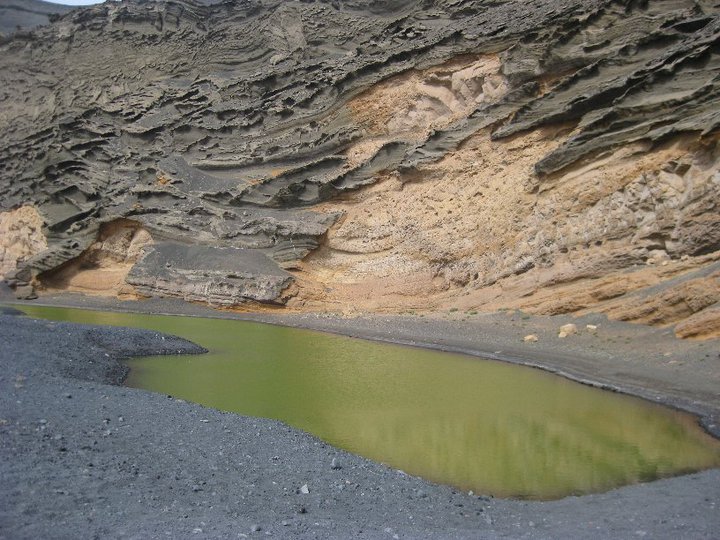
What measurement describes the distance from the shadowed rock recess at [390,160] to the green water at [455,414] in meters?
4.30

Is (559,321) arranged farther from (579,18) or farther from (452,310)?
(579,18)

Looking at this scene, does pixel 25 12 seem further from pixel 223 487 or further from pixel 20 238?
pixel 223 487

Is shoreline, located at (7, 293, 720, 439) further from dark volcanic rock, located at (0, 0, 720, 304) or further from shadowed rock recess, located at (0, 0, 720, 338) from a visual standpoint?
dark volcanic rock, located at (0, 0, 720, 304)

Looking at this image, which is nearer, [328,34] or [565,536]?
[565,536]

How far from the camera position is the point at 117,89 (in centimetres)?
4662

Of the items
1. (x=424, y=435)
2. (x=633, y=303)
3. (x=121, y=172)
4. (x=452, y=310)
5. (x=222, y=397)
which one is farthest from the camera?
(x=121, y=172)

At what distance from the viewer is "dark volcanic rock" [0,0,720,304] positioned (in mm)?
21547

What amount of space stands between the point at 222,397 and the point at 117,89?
40428mm

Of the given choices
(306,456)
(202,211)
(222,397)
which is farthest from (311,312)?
(306,456)

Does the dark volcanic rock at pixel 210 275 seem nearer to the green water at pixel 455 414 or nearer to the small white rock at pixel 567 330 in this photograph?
the green water at pixel 455 414

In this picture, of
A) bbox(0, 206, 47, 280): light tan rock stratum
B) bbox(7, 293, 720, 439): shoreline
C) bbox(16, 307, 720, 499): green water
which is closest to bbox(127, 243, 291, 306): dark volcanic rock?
bbox(7, 293, 720, 439): shoreline

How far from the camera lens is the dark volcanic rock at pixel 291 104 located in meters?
21.5

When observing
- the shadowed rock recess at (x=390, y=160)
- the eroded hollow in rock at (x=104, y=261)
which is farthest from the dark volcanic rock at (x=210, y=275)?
the eroded hollow in rock at (x=104, y=261)

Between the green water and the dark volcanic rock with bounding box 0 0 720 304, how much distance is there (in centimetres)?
733
